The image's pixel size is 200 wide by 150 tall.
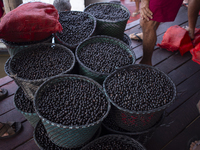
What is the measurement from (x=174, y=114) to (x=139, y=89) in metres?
0.83

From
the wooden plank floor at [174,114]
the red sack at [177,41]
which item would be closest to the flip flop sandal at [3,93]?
the wooden plank floor at [174,114]

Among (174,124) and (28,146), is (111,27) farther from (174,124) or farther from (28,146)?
(28,146)

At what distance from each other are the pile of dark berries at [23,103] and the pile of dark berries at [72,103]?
355mm

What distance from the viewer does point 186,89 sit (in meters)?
2.15

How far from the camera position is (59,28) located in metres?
1.65

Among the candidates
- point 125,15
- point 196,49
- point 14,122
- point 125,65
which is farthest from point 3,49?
point 196,49

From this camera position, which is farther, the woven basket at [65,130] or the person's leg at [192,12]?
the person's leg at [192,12]

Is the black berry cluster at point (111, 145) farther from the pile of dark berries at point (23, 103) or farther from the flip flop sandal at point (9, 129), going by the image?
the flip flop sandal at point (9, 129)

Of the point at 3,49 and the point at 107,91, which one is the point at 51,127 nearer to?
the point at 107,91

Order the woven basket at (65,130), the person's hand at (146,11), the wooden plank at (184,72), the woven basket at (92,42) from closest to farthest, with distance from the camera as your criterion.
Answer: the woven basket at (65,130) → the woven basket at (92,42) → the person's hand at (146,11) → the wooden plank at (184,72)

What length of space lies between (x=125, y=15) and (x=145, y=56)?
604 millimetres

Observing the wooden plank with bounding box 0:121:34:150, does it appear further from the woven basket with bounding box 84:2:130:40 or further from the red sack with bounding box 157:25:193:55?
the red sack with bounding box 157:25:193:55

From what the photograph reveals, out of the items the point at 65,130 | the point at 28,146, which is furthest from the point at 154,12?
the point at 28,146

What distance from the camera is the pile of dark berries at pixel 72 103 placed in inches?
44.4
